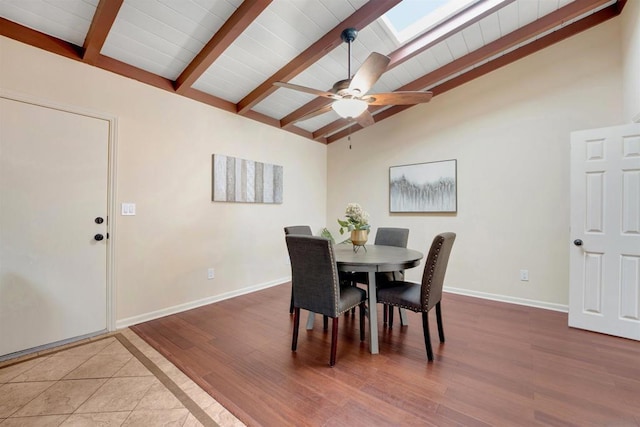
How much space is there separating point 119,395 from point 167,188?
195 centimetres

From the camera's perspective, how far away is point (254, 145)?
3.95 meters

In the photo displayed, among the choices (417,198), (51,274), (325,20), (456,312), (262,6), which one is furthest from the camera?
(417,198)

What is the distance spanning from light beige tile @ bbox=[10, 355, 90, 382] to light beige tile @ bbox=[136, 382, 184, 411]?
29.1 inches

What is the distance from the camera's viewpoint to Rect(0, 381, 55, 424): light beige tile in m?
1.60

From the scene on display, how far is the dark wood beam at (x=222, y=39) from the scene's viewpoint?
2105mm

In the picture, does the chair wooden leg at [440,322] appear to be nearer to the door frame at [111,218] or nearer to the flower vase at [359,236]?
the flower vase at [359,236]

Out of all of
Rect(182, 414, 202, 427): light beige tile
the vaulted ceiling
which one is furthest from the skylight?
Rect(182, 414, 202, 427): light beige tile

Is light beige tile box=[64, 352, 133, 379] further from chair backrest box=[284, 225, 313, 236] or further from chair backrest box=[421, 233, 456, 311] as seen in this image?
chair backrest box=[421, 233, 456, 311]

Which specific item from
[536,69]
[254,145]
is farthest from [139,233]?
[536,69]

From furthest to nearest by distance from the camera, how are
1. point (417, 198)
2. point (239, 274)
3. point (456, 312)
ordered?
point (417, 198) → point (239, 274) → point (456, 312)

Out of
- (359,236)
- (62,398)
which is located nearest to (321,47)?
(359,236)

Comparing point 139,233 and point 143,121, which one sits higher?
point 143,121

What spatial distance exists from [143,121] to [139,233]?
1130mm

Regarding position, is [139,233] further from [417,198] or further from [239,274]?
[417,198]
